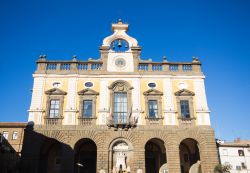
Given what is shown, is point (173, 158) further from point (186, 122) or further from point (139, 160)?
point (186, 122)

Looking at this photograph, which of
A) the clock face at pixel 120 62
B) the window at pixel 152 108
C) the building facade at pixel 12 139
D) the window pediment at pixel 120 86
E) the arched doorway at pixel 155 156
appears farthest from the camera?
the building facade at pixel 12 139

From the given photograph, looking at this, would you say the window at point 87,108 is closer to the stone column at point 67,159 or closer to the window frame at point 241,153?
the stone column at point 67,159

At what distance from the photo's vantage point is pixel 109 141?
2212 cm

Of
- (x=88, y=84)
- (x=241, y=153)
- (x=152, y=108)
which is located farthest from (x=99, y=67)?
(x=241, y=153)

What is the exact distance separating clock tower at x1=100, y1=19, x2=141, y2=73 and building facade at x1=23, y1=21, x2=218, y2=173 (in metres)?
0.10

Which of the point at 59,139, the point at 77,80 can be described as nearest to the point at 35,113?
the point at 59,139

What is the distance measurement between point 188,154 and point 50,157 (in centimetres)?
1331

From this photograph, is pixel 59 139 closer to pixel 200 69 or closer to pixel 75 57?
pixel 75 57

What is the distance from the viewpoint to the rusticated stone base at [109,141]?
2131cm

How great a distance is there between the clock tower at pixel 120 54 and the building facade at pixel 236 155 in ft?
47.4

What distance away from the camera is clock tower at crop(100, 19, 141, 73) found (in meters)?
25.4

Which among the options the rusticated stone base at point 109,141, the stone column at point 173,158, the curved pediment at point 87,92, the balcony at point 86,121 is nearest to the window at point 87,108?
the balcony at point 86,121

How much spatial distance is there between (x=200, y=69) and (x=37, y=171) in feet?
59.7

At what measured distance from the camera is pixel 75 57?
25.6 meters
